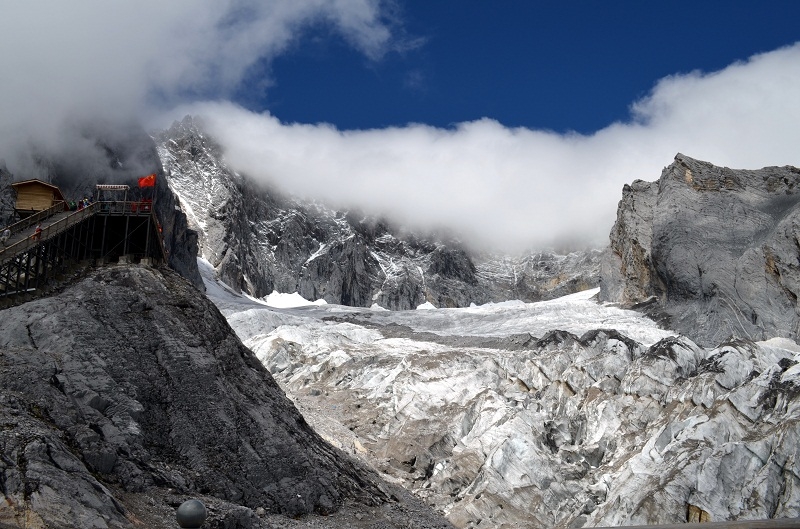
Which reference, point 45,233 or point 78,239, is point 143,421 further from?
point 78,239

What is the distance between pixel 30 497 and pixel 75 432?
4.54 metres

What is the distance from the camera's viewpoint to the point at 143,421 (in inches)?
1065

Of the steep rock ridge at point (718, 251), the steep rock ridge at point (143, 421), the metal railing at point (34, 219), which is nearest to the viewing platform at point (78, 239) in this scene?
the metal railing at point (34, 219)

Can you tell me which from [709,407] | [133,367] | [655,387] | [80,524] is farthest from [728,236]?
[80,524]

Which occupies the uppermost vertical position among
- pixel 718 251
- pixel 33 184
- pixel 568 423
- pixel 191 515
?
pixel 718 251

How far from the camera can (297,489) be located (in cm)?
2881

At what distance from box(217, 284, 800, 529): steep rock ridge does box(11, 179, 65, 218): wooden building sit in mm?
24942

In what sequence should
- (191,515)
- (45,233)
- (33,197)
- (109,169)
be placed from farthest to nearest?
(109,169), (33,197), (45,233), (191,515)

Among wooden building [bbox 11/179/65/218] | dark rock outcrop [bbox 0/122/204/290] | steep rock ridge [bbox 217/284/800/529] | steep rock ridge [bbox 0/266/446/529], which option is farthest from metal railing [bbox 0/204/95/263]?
dark rock outcrop [bbox 0/122/204/290]

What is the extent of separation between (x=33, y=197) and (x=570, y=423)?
37.1 meters

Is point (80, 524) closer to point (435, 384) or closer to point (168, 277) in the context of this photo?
point (168, 277)

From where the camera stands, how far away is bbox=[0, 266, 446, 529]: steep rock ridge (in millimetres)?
20984

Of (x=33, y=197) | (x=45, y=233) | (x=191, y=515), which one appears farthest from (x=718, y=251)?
(x=191, y=515)

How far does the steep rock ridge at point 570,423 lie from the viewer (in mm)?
42906
